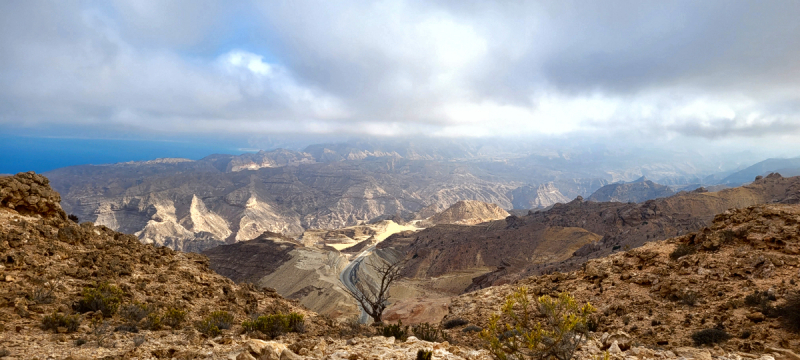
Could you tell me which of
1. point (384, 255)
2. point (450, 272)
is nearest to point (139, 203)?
point (384, 255)

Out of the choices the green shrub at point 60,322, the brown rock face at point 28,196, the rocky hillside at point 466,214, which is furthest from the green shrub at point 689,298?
the rocky hillside at point 466,214

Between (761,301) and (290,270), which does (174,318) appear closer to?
(761,301)

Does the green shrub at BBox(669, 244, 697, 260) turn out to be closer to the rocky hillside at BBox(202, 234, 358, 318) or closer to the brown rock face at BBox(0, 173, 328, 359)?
the brown rock face at BBox(0, 173, 328, 359)

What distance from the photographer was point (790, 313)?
28.0 feet

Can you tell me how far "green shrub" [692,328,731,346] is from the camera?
28.4ft

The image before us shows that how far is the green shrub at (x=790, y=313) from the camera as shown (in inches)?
325

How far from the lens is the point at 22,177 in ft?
52.3

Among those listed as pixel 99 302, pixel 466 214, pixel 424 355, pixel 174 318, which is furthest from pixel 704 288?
pixel 466 214

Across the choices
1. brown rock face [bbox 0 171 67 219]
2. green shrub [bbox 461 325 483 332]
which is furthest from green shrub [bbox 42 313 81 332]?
green shrub [bbox 461 325 483 332]

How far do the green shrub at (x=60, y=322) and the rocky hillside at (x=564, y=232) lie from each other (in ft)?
178

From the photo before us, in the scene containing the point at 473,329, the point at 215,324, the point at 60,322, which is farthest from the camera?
the point at 473,329

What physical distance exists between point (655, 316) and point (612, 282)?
157 inches

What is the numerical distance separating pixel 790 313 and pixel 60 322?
18.2m

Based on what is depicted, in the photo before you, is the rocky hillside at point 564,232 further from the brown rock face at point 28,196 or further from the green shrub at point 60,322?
the green shrub at point 60,322
